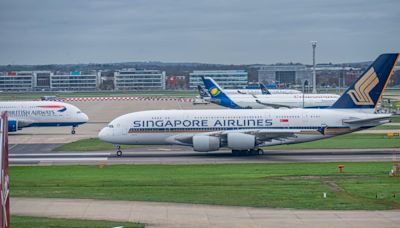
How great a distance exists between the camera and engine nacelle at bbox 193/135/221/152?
5209 centimetres

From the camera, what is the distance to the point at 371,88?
5381 cm

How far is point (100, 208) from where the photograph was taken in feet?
94.2

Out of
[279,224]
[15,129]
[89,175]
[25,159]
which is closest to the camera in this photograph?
[279,224]

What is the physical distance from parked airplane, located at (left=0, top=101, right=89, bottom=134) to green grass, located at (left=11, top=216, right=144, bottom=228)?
51676 mm

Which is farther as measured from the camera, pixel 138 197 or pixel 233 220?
pixel 138 197

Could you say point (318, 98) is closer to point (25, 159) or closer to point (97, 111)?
point (97, 111)

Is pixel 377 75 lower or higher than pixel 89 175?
higher

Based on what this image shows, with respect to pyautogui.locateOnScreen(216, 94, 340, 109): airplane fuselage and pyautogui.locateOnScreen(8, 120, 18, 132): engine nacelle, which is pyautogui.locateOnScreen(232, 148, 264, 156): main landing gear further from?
pyautogui.locateOnScreen(216, 94, 340, 109): airplane fuselage

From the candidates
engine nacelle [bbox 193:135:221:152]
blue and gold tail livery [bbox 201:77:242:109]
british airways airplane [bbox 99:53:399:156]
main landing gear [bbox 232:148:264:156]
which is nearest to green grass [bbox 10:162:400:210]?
engine nacelle [bbox 193:135:221:152]

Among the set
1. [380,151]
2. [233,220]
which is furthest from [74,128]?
[233,220]

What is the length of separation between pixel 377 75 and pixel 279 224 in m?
30.8

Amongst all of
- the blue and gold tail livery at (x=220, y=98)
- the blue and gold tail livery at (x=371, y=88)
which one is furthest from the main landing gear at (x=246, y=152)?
the blue and gold tail livery at (x=220, y=98)

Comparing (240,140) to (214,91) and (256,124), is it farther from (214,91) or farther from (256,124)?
(214,91)

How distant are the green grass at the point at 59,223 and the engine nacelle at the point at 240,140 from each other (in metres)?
26.8
